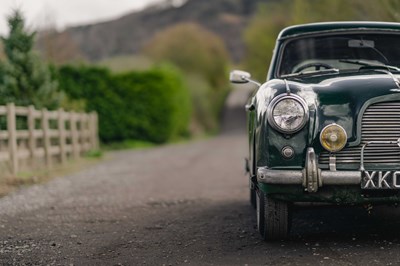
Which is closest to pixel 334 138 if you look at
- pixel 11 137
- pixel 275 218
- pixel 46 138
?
pixel 275 218

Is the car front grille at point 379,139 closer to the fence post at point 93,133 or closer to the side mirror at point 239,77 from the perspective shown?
the side mirror at point 239,77

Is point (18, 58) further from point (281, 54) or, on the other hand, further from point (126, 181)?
point (281, 54)

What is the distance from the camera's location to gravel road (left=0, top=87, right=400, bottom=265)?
14.5 feet

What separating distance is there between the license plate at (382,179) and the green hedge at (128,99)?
725 inches

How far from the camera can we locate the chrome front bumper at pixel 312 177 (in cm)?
430

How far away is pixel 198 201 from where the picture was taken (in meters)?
7.62

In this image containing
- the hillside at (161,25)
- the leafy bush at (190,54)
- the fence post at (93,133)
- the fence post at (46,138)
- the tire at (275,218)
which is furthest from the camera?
the hillside at (161,25)

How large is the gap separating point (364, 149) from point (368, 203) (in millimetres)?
385

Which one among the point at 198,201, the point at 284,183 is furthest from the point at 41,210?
the point at 284,183

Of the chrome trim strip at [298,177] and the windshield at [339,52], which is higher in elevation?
the windshield at [339,52]

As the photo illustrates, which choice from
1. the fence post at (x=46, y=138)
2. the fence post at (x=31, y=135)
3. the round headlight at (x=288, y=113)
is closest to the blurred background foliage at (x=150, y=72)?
the fence post at (x=46, y=138)

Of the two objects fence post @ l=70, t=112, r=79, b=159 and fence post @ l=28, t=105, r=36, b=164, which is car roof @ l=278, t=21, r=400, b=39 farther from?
fence post @ l=70, t=112, r=79, b=159

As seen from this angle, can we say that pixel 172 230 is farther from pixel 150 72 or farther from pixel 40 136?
pixel 150 72

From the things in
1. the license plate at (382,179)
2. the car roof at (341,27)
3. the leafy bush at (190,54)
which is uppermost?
the leafy bush at (190,54)
